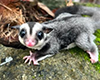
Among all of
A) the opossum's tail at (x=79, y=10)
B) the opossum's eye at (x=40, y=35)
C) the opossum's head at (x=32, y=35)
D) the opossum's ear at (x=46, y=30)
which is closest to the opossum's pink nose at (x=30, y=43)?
the opossum's head at (x=32, y=35)

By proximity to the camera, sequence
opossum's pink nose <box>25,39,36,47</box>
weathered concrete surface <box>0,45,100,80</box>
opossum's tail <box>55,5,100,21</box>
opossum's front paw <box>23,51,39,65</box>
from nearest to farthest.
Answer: opossum's pink nose <box>25,39,36,47</box>, weathered concrete surface <box>0,45,100,80</box>, opossum's front paw <box>23,51,39,65</box>, opossum's tail <box>55,5,100,21</box>

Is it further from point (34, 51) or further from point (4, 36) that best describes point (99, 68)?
point (4, 36)

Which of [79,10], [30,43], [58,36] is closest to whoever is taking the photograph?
[30,43]

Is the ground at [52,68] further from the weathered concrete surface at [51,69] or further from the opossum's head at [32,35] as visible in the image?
the opossum's head at [32,35]

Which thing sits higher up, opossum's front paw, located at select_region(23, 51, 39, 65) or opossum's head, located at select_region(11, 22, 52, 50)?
opossum's head, located at select_region(11, 22, 52, 50)

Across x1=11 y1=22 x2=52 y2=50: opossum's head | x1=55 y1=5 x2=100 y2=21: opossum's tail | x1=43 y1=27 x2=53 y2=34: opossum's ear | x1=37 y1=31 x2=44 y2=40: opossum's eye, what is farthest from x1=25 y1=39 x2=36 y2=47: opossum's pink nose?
x1=55 y1=5 x2=100 y2=21: opossum's tail

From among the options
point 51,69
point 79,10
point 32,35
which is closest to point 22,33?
point 32,35

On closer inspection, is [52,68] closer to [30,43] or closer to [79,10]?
[30,43]

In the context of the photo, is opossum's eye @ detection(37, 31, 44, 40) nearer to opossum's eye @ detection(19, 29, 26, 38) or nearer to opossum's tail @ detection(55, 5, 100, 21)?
opossum's eye @ detection(19, 29, 26, 38)
